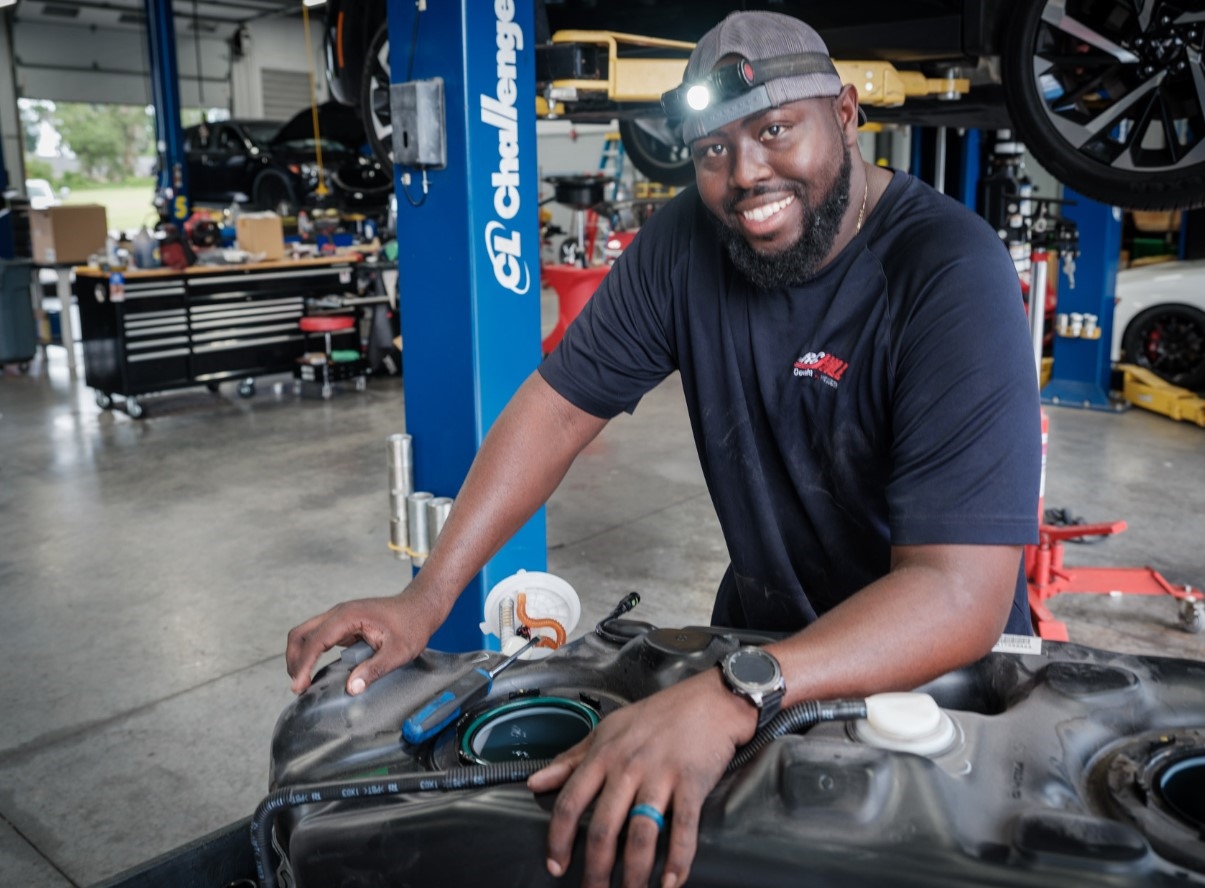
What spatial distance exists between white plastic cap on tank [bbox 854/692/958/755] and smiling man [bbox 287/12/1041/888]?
0.07m

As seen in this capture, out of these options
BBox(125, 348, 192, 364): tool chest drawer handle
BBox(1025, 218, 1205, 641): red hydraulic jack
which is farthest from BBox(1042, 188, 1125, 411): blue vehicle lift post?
BBox(125, 348, 192, 364): tool chest drawer handle

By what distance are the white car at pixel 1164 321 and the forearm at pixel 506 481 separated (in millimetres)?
5293

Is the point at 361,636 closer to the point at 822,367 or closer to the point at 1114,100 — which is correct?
the point at 822,367

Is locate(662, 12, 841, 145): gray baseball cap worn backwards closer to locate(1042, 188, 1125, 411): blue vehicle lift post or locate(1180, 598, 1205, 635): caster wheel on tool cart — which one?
locate(1180, 598, 1205, 635): caster wheel on tool cart

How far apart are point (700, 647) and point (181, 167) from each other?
9.62 meters

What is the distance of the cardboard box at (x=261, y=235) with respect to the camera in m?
6.57

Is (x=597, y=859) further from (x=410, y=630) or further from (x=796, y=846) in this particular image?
(x=410, y=630)

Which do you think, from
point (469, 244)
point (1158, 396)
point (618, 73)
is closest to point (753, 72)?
point (469, 244)

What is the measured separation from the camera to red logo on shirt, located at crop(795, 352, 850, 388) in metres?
1.18

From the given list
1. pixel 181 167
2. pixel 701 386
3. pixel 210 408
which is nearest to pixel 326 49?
pixel 210 408

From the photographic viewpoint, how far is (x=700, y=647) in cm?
99

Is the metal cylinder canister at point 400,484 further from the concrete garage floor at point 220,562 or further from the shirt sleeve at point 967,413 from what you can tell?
the shirt sleeve at point 967,413

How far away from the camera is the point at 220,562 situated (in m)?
3.73

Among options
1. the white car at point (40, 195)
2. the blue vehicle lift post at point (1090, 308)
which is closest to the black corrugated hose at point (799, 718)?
Result: the blue vehicle lift post at point (1090, 308)
